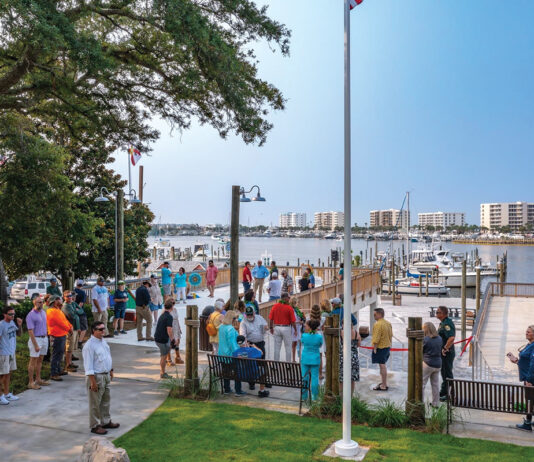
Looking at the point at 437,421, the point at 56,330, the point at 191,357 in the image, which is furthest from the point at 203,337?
the point at 437,421

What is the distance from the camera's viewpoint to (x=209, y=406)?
971 centimetres

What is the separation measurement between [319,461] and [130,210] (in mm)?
25286

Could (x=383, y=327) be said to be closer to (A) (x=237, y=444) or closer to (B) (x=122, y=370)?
(A) (x=237, y=444)

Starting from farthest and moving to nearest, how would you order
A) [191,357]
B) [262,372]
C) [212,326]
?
1. [212,326]
2. [191,357]
3. [262,372]

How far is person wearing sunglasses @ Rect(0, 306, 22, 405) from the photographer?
9.51 m

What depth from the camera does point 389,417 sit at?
8.73 m

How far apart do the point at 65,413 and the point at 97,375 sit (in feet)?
5.53

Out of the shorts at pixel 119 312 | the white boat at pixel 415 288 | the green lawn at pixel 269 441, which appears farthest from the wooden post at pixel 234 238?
the white boat at pixel 415 288

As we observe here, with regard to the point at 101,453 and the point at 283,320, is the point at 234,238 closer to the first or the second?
the point at 283,320

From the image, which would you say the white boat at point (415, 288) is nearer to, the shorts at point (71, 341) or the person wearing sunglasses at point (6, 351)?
the shorts at point (71, 341)

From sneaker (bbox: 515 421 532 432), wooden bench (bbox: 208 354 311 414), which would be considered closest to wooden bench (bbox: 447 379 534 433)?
sneaker (bbox: 515 421 532 432)

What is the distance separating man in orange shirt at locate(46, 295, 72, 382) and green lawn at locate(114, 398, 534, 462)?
10.5 feet

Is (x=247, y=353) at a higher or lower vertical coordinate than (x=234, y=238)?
lower

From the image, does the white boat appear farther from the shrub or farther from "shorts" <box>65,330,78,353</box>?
the shrub
